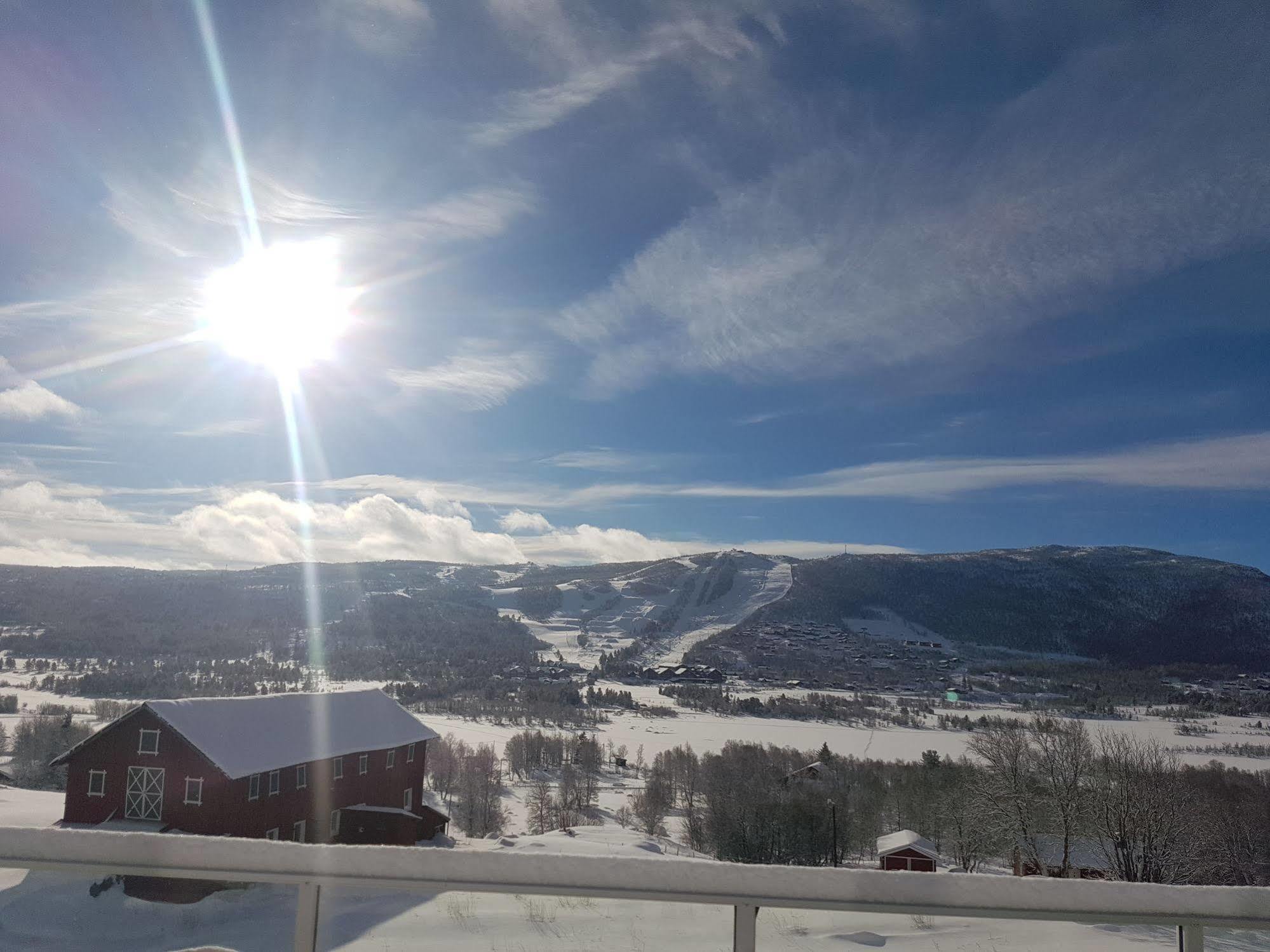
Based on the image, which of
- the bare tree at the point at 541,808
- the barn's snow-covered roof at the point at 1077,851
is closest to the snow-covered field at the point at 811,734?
the bare tree at the point at 541,808

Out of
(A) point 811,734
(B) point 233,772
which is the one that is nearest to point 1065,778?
(B) point 233,772

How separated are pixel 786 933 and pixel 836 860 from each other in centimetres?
4484

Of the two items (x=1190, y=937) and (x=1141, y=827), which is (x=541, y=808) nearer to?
(x=1141, y=827)

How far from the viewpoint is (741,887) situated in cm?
199

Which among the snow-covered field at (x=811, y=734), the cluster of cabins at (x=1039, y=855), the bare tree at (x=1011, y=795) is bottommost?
the snow-covered field at (x=811, y=734)

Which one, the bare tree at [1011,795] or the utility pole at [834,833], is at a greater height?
the bare tree at [1011,795]

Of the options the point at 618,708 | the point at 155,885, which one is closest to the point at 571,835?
the point at 155,885

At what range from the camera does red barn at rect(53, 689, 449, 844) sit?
21078 mm

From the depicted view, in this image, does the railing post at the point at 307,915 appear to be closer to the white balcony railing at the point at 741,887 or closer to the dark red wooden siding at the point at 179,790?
the white balcony railing at the point at 741,887

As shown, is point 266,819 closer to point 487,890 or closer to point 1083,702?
point 487,890

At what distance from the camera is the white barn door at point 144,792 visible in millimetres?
21250

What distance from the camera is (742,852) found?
42.4 m

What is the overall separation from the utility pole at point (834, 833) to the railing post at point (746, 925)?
41.3 meters

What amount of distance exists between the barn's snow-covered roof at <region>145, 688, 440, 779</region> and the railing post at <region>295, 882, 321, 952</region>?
22722 millimetres
